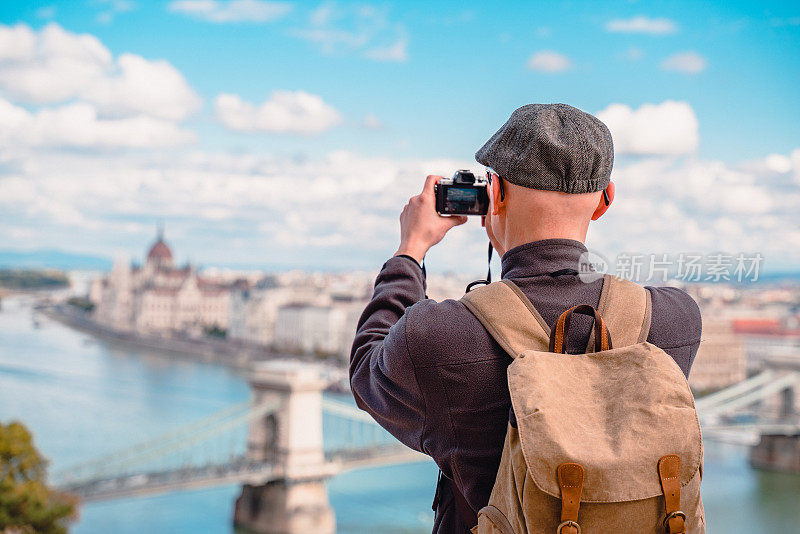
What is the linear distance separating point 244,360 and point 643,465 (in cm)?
1773

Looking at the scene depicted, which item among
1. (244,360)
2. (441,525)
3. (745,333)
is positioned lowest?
(244,360)

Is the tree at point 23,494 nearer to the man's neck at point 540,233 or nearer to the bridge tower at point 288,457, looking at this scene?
the bridge tower at point 288,457

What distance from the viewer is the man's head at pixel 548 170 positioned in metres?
0.38

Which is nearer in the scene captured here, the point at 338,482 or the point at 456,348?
the point at 456,348

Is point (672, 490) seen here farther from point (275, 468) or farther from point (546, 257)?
point (275, 468)

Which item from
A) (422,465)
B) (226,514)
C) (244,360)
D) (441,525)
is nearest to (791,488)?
(422,465)

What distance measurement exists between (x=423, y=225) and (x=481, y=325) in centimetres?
8

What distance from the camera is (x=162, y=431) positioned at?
35.3ft

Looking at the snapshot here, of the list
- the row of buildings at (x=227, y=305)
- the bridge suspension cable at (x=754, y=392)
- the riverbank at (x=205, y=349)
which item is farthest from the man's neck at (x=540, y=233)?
the row of buildings at (x=227, y=305)

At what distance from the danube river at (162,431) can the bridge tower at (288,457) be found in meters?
0.26

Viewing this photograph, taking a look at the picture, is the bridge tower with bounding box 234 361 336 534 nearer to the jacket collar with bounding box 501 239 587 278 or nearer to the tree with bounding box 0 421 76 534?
the tree with bounding box 0 421 76 534

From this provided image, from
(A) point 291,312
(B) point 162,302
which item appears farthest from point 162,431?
(B) point 162,302

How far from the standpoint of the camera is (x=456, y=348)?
360mm

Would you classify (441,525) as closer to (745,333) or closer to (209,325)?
(745,333)
